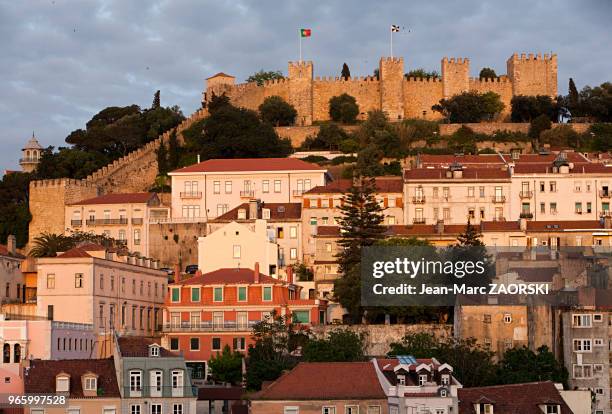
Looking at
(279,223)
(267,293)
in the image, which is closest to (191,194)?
(279,223)

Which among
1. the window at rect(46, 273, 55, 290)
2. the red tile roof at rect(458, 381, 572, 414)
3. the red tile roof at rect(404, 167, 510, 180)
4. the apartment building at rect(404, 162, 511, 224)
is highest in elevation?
Result: the red tile roof at rect(404, 167, 510, 180)

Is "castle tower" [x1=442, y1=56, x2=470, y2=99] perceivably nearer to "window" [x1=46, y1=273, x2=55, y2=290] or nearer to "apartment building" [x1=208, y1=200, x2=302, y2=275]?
"apartment building" [x1=208, y1=200, x2=302, y2=275]

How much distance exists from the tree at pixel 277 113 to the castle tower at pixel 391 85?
7784 mm

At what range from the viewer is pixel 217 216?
299 ft

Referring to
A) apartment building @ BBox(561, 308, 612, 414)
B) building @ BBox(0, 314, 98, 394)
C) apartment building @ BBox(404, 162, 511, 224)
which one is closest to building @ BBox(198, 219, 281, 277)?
apartment building @ BBox(404, 162, 511, 224)

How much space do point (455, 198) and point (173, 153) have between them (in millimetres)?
27474

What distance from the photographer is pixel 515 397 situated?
54844 mm

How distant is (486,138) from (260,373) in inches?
2019

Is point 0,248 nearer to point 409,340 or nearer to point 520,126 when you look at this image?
point 409,340

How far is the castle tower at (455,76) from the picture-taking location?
117 meters

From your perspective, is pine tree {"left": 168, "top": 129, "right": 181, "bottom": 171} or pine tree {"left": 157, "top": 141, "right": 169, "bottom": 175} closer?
pine tree {"left": 157, "top": 141, "right": 169, "bottom": 175}

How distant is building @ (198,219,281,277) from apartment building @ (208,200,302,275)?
10.2ft

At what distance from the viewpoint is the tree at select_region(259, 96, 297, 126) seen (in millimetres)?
113750

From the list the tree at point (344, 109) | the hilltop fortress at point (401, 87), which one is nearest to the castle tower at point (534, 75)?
the hilltop fortress at point (401, 87)
